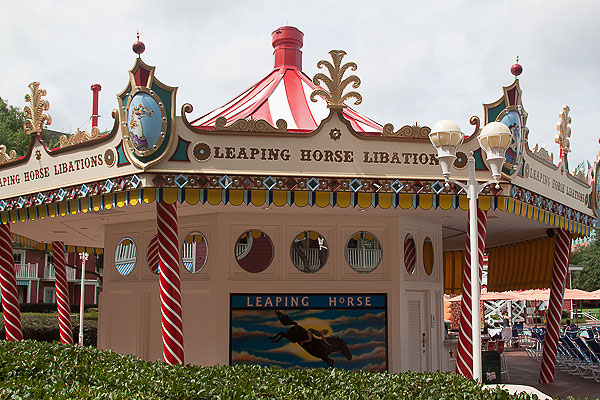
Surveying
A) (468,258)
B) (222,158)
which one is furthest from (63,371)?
(468,258)

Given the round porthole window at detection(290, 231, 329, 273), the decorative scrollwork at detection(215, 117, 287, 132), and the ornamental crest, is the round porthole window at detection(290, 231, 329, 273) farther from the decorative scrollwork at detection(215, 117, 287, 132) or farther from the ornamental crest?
the ornamental crest

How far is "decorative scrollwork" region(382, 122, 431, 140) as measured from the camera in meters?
9.70

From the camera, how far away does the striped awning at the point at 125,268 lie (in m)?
12.9

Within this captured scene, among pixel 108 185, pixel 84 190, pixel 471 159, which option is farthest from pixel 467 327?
pixel 84 190

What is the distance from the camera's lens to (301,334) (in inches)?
439

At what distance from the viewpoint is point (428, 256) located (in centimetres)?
1245

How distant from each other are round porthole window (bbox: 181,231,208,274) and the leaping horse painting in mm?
1660

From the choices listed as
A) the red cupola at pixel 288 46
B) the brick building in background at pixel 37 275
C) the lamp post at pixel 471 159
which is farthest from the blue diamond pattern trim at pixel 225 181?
the brick building in background at pixel 37 275

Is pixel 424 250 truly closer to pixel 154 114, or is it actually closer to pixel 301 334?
pixel 301 334

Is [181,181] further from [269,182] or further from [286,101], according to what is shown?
[286,101]

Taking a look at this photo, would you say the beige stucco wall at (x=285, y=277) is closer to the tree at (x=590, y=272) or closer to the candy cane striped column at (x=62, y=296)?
the candy cane striped column at (x=62, y=296)

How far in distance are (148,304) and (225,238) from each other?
2.64 m

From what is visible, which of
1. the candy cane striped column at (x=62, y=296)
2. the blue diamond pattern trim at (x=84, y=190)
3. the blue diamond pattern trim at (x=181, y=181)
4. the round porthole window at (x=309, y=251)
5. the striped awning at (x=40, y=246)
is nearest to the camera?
the blue diamond pattern trim at (x=181, y=181)

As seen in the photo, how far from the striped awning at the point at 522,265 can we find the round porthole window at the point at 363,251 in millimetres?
5046
